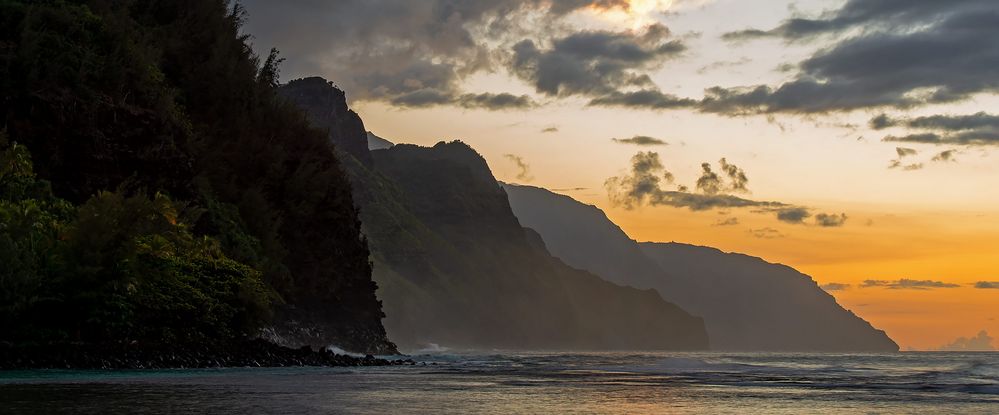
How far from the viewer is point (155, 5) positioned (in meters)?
85.3

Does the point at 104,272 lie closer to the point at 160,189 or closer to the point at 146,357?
the point at 146,357

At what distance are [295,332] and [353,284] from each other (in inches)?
633

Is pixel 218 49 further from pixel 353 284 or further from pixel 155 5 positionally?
pixel 353 284

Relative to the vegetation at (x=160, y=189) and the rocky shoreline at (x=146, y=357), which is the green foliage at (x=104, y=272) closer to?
the vegetation at (x=160, y=189)

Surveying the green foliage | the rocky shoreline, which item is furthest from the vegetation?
the rocky shoreline

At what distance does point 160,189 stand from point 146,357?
22.7 meters

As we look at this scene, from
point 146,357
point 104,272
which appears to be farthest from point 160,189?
point 146,357

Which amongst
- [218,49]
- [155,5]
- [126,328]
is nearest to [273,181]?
[218,49]

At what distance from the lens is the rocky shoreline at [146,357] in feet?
128

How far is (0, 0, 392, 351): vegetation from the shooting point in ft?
148

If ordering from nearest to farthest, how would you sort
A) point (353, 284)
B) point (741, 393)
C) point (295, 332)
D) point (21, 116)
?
point (741, 393)
point (21, 116)
point (295, 332)
point (353, 284)

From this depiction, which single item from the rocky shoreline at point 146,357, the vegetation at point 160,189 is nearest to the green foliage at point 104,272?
the vegetation at point 160,189

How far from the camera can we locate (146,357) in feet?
141

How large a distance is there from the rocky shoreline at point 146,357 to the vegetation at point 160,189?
2186mm
